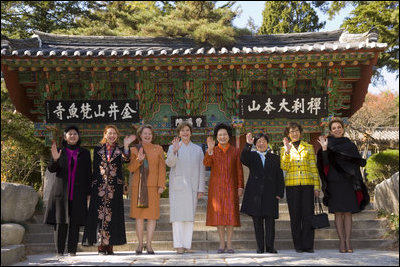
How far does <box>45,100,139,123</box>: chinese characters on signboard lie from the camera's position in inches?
385

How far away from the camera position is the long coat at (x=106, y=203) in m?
5.76

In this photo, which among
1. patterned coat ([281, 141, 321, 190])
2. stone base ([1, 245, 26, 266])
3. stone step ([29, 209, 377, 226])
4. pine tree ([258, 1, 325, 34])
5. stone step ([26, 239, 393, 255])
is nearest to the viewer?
stone base ([1, 245, 26, 266])

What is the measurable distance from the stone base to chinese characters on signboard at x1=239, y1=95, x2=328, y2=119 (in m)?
5.75

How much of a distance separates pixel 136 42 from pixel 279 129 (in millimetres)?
4894

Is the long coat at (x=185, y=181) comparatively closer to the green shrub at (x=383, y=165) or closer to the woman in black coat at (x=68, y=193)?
the woman in black coat at (x=68, y=193)

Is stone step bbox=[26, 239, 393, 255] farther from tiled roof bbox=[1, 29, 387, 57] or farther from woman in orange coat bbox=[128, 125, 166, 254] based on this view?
tiled roof bbox=[1, 29, 387, 57]

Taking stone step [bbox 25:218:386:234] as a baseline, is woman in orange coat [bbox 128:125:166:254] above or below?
above

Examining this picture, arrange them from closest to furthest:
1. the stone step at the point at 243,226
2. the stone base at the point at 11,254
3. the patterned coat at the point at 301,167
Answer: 1. the stone base at the point at 11,254
2. the patterned coat at the point at 301,167
3. the stone step at the point at 243,226

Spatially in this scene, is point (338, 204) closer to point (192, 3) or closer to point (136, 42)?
point (136, 42)

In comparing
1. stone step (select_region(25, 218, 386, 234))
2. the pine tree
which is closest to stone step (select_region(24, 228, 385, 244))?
stone step (select_region(25, 218, 386, 234))

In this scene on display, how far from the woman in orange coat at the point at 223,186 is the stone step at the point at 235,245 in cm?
48

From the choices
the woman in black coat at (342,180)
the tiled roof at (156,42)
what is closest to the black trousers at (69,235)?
the woman in black coat at (342,180)

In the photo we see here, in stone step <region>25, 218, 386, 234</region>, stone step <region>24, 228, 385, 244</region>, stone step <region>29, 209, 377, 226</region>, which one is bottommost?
stone step <region>24, 228, 385, 244</region>

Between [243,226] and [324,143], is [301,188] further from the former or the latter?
[243,226]
